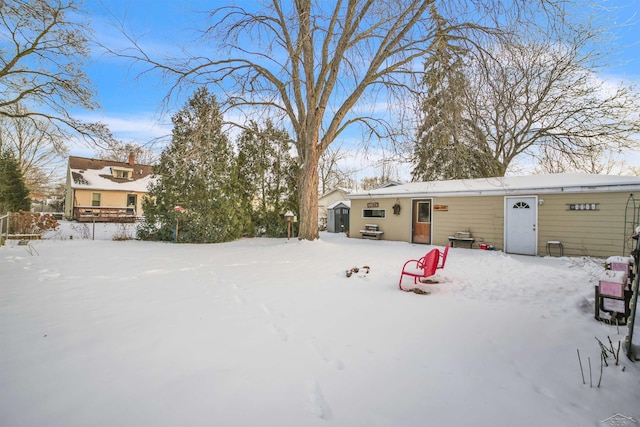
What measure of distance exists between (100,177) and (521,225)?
30.2m

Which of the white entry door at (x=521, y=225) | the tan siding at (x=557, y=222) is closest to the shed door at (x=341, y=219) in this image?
the tan siding at (x=557, y=222)

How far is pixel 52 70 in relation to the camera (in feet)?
32.1

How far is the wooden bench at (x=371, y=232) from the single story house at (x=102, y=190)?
17691 millimetres

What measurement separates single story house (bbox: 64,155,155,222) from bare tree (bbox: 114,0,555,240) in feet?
55.7

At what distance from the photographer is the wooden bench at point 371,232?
48.3 ft

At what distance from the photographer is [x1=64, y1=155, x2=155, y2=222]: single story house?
23.2 m

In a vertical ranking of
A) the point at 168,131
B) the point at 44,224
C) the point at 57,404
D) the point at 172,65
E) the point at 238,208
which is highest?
the point at 172,65

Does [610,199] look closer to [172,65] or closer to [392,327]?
[392,327]

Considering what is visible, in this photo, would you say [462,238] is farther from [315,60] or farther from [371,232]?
[315,60]

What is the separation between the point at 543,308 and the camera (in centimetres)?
414

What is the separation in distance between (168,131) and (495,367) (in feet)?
32.9

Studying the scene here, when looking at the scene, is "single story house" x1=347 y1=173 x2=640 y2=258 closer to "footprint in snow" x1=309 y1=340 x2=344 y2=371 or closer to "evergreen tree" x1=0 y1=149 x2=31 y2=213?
"footprint in snow" x1=309 y1=340 x2=344 y2=371

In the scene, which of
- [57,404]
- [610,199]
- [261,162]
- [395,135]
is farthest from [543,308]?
[261,162]

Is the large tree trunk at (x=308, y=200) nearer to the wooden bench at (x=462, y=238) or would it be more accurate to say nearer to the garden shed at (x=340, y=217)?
the wooden bench at (x=462, y=238)
